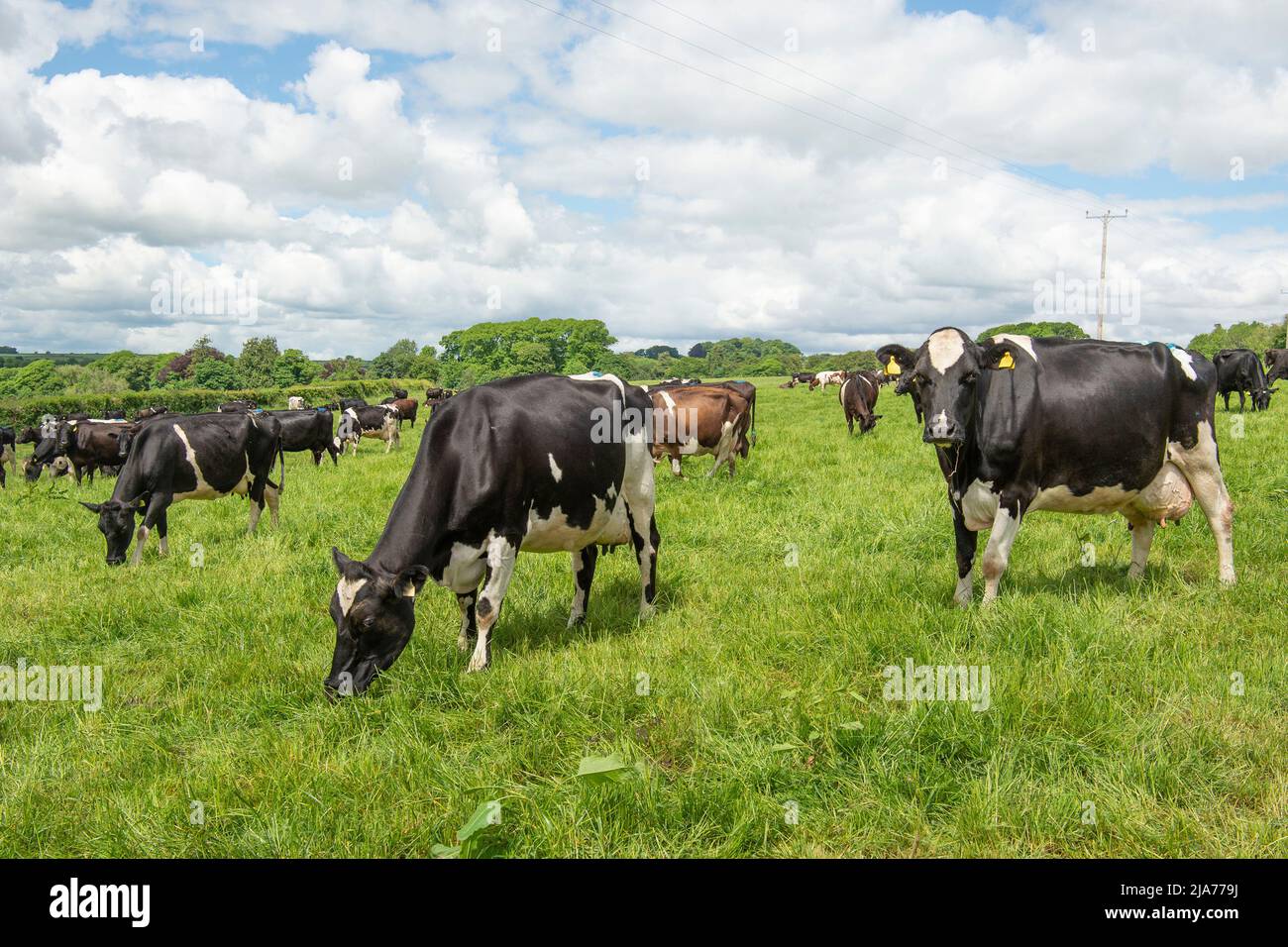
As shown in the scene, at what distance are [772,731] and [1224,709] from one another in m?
2.36

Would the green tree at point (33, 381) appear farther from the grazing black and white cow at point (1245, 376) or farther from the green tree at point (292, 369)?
the grazing black and white cow at point (1245, 376)

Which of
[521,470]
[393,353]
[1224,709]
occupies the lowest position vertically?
[1224,709]

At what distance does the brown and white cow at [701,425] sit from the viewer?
590 inches

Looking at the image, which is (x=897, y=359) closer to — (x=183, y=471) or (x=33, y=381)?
(x=183, y=471)

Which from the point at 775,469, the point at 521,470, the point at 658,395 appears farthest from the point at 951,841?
the point at 658,395

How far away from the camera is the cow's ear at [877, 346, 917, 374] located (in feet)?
19.7

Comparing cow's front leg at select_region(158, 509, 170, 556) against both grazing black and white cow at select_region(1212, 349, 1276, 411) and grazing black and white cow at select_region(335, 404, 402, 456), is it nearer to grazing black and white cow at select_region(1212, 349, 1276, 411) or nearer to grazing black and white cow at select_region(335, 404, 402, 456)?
grazing black and white cow at select_region(335, 404, 402, 456)

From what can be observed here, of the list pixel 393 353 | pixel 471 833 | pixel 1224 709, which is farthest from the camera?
pixel 393 353

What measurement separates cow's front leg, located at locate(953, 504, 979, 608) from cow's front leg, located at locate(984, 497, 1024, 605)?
192mm

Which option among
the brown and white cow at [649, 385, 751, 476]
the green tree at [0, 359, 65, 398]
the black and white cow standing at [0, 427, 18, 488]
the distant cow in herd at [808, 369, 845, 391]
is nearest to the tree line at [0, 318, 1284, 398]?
the green tree at [0, 359, 65, 398]

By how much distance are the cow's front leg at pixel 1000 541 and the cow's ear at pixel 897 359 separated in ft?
4.25

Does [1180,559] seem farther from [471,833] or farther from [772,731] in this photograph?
[471,833]

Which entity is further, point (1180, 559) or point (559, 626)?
point (1180, 559)

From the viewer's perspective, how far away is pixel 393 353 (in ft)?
424
